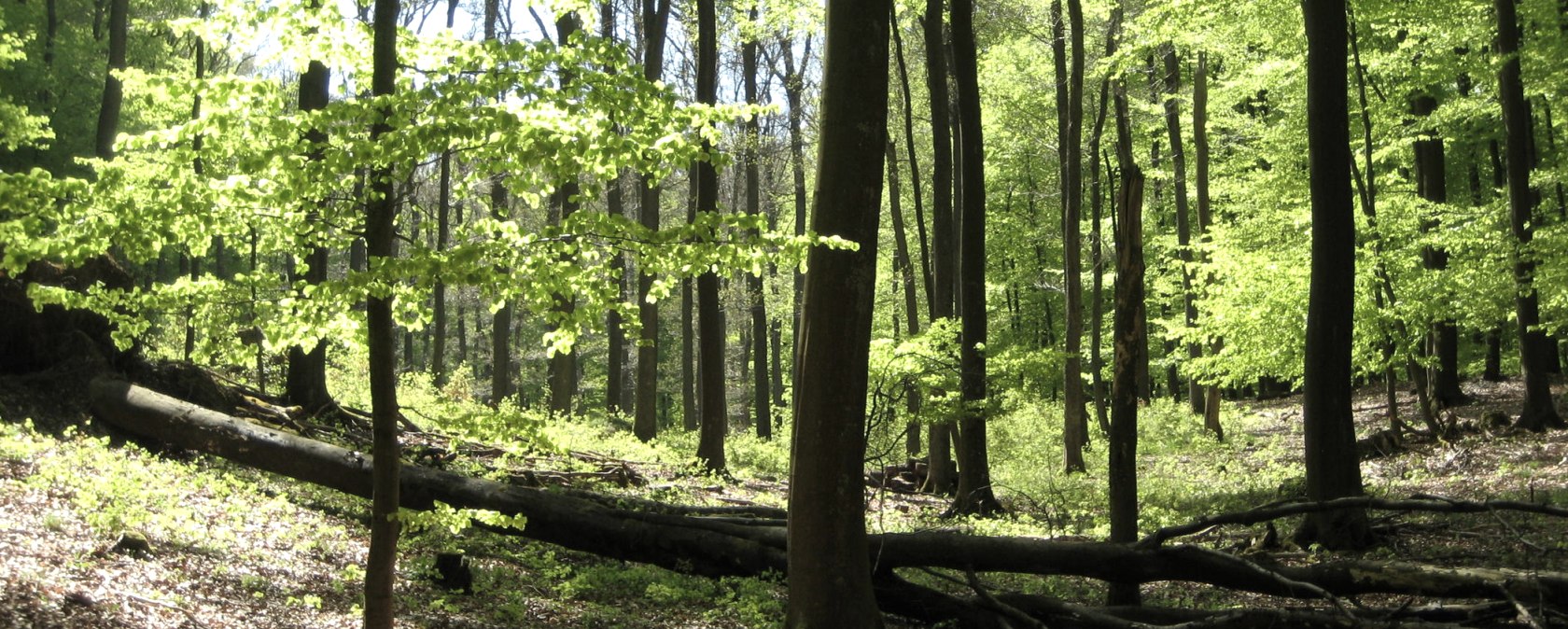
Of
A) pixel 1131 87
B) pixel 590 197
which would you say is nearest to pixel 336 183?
pixel 590 197

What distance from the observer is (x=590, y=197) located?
5.46 m

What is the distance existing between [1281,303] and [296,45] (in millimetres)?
14415

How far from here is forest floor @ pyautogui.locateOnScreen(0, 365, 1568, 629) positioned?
6.68m

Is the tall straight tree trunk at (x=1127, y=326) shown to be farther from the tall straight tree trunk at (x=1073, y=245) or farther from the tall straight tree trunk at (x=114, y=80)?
the tall straight tree trunk at (x=114, y=80)

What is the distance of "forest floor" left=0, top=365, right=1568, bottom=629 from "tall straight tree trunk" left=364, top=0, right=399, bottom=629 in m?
1.43

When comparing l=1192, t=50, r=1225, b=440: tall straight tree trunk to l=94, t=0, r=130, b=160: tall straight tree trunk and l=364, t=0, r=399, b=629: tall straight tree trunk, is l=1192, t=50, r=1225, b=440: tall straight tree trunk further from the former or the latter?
l=94, t=0, r=130, b=160: tall straight tree trunk

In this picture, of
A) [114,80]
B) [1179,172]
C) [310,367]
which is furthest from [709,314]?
[114,80]

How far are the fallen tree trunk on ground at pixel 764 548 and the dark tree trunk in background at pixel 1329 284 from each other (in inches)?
118

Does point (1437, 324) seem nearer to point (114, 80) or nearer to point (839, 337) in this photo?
point (839, 337)

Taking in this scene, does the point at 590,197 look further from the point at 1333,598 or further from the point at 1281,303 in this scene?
the point at 1281,303

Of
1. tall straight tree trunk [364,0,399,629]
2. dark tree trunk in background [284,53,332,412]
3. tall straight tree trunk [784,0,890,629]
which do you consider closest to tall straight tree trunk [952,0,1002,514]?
tall straight tree trunk [784,0,890,629]

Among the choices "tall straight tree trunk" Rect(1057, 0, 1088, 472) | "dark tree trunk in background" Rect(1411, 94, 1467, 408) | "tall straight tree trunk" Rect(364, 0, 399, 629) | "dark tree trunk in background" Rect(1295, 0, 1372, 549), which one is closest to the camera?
"tall straight tree trunk" Rect(364, 0, 399, 629)

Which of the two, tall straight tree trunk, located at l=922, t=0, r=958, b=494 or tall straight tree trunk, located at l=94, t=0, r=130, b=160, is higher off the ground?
tall straight tree trunk, located at l=94, t=0, r=130, b=160

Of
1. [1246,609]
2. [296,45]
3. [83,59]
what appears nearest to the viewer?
[296,45]
